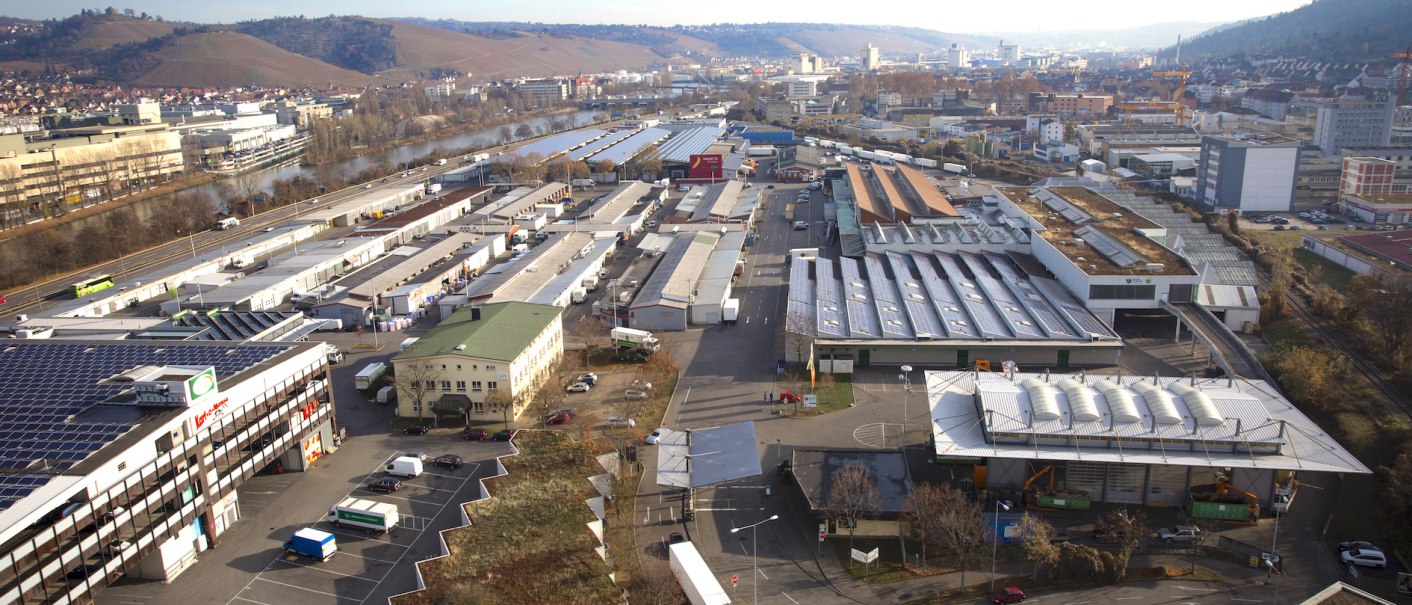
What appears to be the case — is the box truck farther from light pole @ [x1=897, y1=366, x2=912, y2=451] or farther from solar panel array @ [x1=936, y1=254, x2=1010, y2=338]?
solar panel array @ [x1=936, y1=254, x2=1010, y2=338]

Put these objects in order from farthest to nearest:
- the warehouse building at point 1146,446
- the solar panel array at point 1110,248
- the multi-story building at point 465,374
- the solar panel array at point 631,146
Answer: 1. the solar panel array at point 631,146
2. the solar panel array at point 1110,248
3. the multi-story building at point 465,374
4. the warehouse building at point 1146,446

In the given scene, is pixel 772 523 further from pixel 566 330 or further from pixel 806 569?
pixel 566 330

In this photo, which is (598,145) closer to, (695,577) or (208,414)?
(208,414)

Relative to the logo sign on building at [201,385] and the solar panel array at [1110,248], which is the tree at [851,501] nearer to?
the logo sign on building at [201,385]

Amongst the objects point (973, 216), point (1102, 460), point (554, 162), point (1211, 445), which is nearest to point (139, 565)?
point (1102, 460)

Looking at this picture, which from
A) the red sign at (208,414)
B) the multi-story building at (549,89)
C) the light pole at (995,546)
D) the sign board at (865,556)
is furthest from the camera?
the multi-story building at (549,89)

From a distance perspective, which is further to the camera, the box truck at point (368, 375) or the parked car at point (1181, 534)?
the box truck at point (368, 375)

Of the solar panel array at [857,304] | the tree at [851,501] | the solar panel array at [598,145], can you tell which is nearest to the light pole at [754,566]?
the tree at [851,501]
